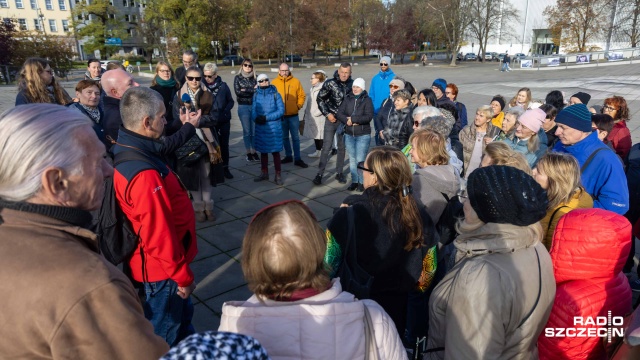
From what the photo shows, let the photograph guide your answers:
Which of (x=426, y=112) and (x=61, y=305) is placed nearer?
(x=61, y=305)

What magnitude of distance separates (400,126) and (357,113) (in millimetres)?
892

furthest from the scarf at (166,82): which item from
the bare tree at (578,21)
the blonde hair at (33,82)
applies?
the bare tree at (578,21)

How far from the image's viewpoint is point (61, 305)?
1.12 m

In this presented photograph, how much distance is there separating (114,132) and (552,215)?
12.2 ft

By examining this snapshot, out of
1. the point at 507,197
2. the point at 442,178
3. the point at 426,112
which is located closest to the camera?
the point at 507,197

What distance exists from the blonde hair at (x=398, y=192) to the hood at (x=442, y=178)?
68 cm

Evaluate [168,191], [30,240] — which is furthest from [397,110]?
[30,240]

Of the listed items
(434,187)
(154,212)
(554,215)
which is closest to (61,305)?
(154,212)

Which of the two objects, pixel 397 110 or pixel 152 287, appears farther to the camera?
pixel 397 110

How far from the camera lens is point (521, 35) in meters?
61.2

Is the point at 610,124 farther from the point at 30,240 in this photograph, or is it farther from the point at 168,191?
the point at 30,240

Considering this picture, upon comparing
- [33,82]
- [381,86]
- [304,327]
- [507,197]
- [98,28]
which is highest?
[98,28]

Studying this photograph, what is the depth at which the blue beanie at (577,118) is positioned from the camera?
3590 mm

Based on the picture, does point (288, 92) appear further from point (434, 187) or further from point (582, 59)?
point (582, 59)
